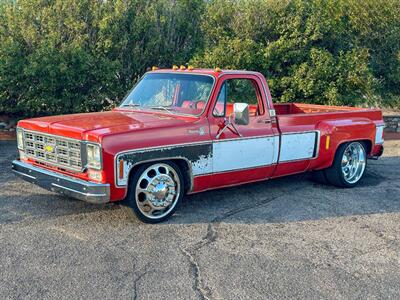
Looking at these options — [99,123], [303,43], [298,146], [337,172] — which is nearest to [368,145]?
[337,172]

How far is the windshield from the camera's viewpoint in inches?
247

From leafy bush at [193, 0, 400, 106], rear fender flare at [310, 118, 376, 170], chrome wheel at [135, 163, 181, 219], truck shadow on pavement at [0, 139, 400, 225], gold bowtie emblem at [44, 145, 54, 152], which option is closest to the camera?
chrome wheel at [135, 163, 181, 219]

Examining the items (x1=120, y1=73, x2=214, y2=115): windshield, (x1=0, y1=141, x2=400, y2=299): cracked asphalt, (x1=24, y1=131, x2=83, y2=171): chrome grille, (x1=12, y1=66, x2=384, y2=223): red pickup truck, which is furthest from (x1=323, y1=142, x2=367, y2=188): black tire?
(x1=24, y1=131, x2=83, y2=171): chrome grille

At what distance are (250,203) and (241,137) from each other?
98cm

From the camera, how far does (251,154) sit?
647cm

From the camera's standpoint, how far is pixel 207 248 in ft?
16.5

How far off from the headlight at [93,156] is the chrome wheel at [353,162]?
424cm

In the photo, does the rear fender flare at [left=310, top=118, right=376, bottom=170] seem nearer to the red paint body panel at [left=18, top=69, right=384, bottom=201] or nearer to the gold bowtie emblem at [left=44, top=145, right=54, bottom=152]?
Result: the red paint body panel at [left=18, top=69, right=384, bottom=201]

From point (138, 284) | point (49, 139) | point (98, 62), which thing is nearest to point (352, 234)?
point (138, 284)

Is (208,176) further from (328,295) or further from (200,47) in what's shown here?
(200,47)

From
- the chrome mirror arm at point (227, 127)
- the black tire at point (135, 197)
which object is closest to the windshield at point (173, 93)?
the chrome mirror arm at point (227, 127)

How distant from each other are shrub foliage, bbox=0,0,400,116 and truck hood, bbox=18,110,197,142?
4.56 metres

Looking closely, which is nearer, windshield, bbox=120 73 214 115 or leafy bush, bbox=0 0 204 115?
windshield, bbox=120 73 214 115

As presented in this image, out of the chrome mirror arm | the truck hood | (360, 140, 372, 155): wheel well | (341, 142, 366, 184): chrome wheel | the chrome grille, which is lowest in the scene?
(341, 142, 366, 184): chrome wheel
